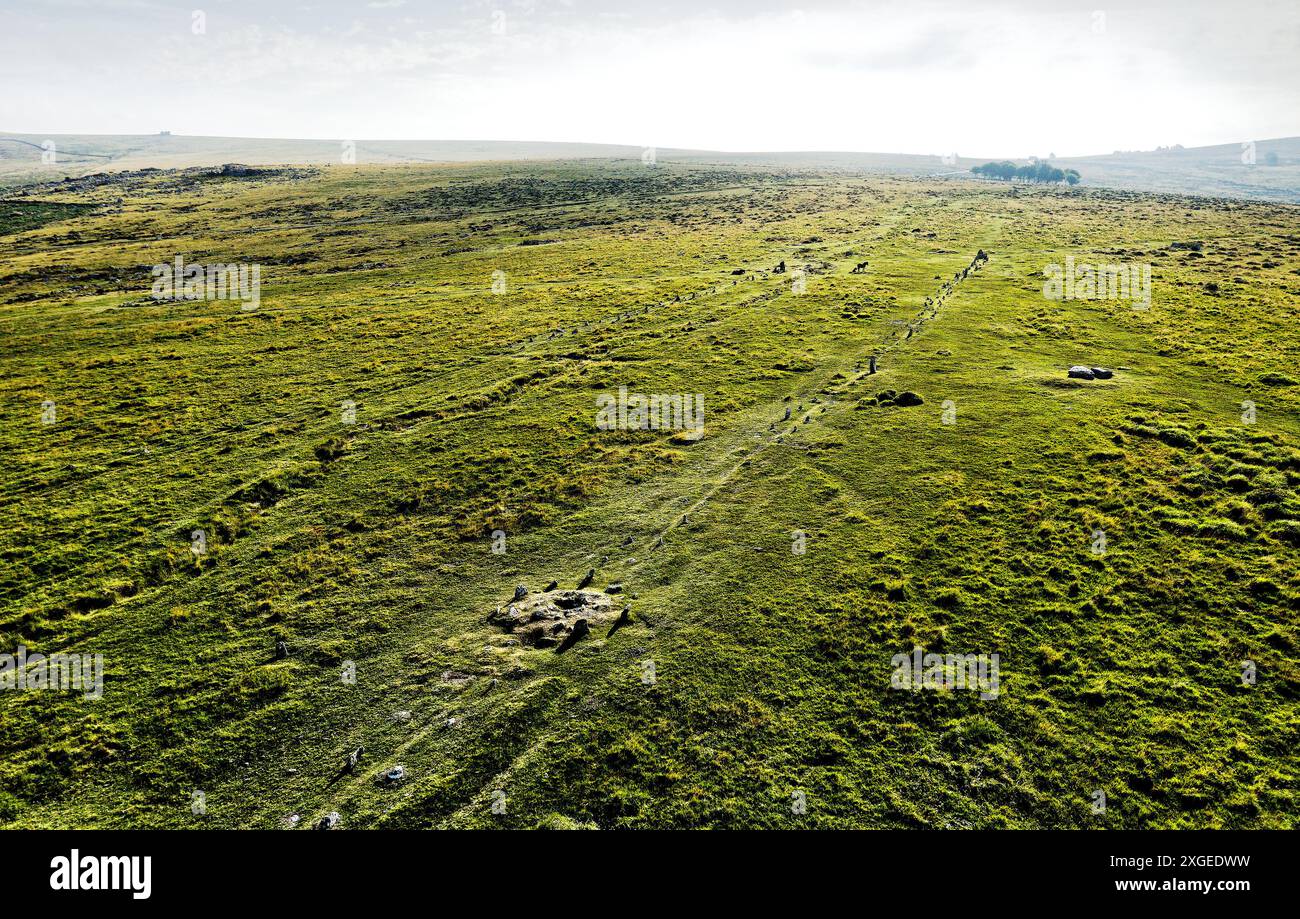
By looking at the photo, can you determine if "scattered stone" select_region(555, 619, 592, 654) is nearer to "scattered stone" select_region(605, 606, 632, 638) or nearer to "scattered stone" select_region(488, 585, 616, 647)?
"scattered stone" select_region(488, 585, 616, 647)

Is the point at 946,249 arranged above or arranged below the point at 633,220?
below

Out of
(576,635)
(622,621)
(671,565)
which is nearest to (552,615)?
(576,635)

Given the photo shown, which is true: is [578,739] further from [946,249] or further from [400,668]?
[946,249]

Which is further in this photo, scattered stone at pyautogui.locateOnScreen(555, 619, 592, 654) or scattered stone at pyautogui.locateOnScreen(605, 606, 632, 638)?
scattered stone at pyautogui.locateOnScreen(605, 606, 632, 638)

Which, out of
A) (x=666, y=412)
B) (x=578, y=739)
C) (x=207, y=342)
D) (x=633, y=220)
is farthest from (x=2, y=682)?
(x=633, y=220)

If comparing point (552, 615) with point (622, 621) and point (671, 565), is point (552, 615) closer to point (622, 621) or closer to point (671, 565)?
point (622, 621)

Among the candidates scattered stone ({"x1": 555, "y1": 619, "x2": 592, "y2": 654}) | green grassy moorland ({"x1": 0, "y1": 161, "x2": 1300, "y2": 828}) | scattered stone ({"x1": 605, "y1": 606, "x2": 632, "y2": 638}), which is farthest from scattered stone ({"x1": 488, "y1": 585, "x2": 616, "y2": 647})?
green grassy moorland ({"x1": 0, "y1": 161, "x2": 1300, "y2": 828})

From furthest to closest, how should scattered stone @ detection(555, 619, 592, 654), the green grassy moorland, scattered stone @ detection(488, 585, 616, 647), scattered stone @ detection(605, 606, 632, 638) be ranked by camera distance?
scattered stone @ detection(605, 606, 632, 638) → scattered stone @ detection(488, 585, 616, 647) → scattered stone @ detection(555, 619, 592, 654) → the green grassy moorland

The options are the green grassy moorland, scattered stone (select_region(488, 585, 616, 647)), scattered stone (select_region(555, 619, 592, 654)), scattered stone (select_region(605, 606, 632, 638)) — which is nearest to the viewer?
the green grassy moorland
